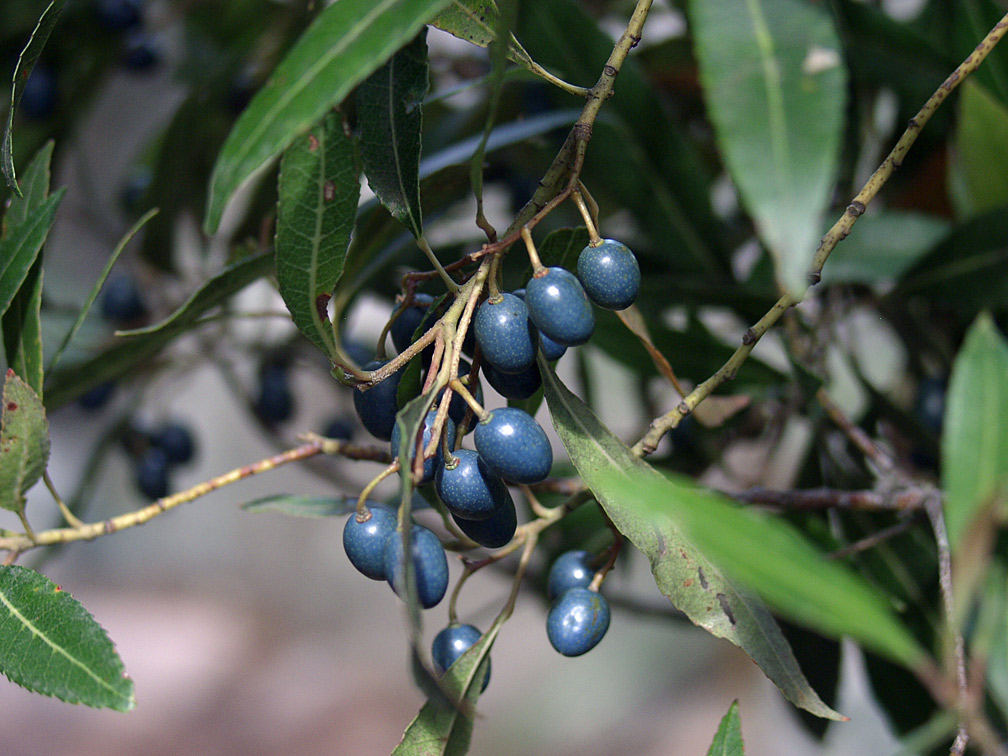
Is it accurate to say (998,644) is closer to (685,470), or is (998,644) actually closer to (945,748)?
(945,748)

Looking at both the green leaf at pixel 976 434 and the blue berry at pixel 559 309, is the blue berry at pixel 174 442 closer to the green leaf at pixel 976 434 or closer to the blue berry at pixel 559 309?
the blue berry at pixel 559 309

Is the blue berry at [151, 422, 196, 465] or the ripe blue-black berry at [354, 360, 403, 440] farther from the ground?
the blue berry at [151, 422, 196, 465]

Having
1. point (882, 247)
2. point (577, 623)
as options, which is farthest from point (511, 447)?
point (882, 247)

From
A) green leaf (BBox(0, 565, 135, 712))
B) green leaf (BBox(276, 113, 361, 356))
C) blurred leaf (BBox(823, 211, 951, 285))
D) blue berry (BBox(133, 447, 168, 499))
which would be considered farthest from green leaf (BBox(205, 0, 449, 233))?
blue berry (BBox(133, 447, 168, 499))

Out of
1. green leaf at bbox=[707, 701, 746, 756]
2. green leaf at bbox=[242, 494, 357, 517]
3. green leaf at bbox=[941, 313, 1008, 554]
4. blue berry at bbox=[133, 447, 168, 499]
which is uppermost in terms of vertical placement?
blue berry at bbox=[133, 447, 168, 499]

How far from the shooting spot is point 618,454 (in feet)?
1.48

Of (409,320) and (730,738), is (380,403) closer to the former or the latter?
(409,320)

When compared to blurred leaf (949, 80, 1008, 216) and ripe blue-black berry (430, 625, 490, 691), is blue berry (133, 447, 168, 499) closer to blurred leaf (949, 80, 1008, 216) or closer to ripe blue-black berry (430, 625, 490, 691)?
ripe blue-black berry (430, 625, 490, 691)

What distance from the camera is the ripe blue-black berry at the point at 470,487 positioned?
16.0 inches

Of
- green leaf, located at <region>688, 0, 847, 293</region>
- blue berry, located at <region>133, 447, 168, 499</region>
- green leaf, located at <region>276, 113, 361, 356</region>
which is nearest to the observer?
green leaf, located at <region>688, 0, 847, 293</region>

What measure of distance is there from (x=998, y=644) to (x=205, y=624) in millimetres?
2516

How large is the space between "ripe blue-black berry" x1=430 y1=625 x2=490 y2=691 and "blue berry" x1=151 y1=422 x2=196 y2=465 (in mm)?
860

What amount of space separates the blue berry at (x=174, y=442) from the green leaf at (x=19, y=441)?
0.73m

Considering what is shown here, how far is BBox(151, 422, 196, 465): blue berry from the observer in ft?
4.10
